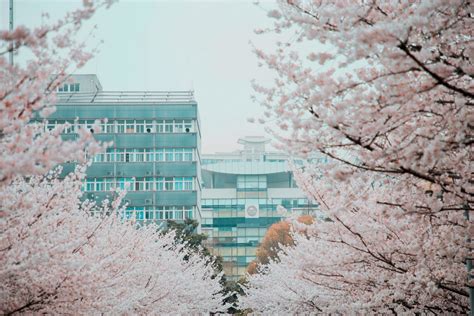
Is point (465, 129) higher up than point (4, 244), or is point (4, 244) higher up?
point (465, 129)

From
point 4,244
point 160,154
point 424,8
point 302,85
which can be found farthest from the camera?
point 160,154

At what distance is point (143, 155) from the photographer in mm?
72250

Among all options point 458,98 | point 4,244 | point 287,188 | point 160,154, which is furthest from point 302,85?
point 287,188

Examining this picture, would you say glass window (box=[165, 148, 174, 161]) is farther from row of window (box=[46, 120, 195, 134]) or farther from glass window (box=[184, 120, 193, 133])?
glass window (box=[184, 120, 193, 133])

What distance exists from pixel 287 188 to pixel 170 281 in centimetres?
8858

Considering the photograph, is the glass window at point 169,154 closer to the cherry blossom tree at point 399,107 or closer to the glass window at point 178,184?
the glass window at point 178,184

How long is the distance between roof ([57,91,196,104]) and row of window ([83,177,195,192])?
6.95m

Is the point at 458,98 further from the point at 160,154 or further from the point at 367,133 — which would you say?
the point at 160,154

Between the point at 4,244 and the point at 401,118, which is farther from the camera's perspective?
the point at 4,244

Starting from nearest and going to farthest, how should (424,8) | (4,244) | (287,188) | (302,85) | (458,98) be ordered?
(424,8), (458,98), (302,85), (4,244), (287,188)

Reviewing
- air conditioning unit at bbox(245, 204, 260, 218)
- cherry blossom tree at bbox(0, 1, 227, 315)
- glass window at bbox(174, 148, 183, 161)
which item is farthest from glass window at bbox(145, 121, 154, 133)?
cherry blossom tree at bbox(0, 1, 227, 315)

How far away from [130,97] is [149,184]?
8411 mm

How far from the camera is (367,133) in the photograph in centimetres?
778

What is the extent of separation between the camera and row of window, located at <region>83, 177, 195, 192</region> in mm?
70875
